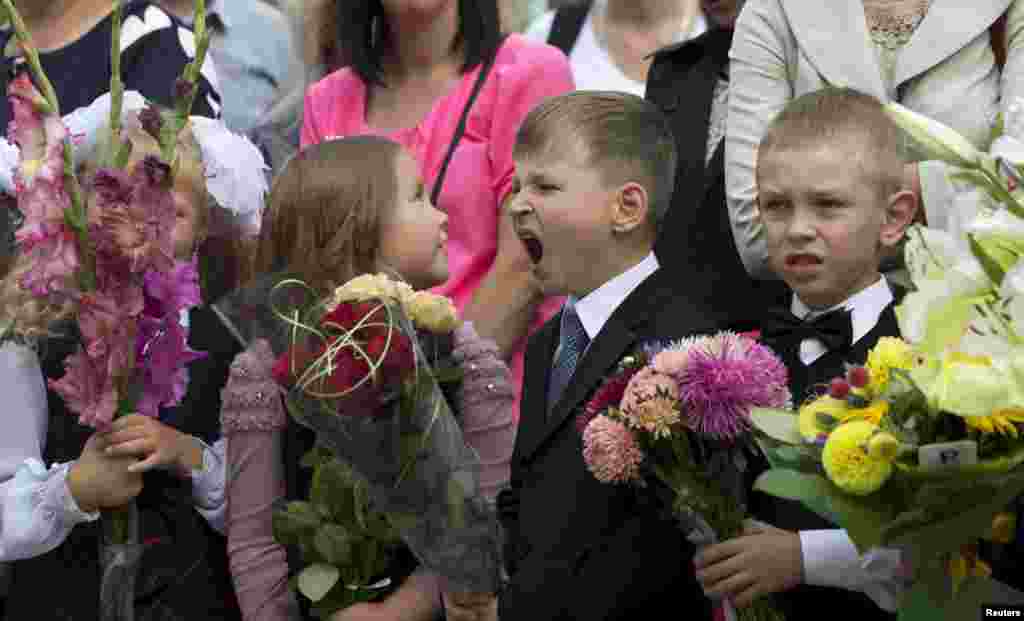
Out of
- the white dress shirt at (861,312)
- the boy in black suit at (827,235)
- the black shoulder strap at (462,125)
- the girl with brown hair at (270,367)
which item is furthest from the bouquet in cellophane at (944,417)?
the black shoulder strap at (462,125)

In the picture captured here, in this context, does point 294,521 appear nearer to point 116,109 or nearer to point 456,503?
point 456,503

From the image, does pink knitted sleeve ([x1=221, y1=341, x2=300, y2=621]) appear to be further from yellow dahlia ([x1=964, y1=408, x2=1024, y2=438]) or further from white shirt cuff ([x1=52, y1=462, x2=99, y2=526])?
yellow dahlia ([x1=964, y1=408, x2=1024, y2=438])

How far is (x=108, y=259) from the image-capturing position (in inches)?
145

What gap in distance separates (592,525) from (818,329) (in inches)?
23.6

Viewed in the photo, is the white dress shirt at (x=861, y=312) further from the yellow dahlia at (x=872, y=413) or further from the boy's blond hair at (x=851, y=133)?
the yellow dahlia at (x=872, y=413)

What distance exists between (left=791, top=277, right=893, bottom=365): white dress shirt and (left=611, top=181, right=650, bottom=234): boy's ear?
46 centimetres

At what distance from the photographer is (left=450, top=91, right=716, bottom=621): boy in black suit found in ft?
12.1

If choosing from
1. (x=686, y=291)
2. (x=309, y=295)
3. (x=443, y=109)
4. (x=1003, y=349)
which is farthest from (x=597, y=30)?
(x=1003, y=349)

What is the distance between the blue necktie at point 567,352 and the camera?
3992mm

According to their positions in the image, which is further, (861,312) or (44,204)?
(861,312)

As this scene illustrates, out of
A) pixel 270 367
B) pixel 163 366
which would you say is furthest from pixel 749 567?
pixel 163 366

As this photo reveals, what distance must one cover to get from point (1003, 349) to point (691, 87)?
1.88 metres

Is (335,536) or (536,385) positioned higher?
(536,385)

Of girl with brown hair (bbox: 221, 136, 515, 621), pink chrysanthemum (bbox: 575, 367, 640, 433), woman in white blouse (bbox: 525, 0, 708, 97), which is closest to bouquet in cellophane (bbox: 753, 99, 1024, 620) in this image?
pink chrysanthemum (bbox: 575, 367, 640, 433)
